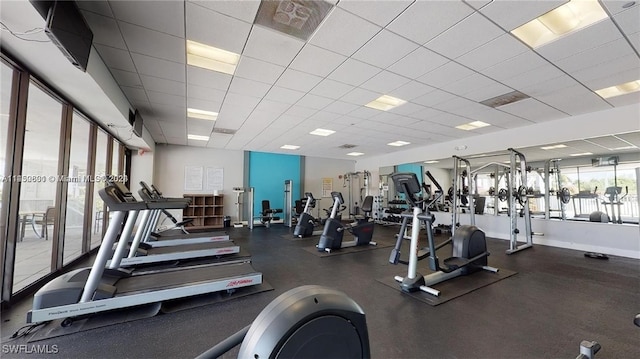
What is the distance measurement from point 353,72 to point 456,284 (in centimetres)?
294

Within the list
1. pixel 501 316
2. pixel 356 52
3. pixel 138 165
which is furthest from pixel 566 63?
pixel 138 165

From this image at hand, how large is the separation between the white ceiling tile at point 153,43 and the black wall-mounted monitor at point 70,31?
0.30 meters

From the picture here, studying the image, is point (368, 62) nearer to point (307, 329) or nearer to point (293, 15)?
point (293, 15)

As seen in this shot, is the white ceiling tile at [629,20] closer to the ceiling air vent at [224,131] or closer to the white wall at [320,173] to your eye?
the ceiling air vent at [224,131]

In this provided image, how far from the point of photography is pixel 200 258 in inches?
158

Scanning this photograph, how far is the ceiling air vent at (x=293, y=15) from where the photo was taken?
2.01 m

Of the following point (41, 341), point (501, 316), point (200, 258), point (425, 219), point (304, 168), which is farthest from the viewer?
point (304, 168)

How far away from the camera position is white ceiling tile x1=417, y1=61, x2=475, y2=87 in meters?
3.00

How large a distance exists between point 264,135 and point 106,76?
3.69 m

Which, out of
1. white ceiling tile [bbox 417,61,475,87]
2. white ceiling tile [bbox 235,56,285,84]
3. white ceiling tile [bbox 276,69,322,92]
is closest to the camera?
white ceiling tile [bbox 235,56,285,84]

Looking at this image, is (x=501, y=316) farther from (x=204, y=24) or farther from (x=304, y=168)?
(x=304, y=168)

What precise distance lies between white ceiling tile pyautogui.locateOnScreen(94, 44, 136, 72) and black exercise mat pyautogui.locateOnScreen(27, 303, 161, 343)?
265 cm

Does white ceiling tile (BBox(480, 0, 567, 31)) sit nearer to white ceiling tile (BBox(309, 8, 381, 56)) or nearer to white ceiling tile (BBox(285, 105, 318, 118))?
white ceiling tile (BBox(309, 8, 381, 56))

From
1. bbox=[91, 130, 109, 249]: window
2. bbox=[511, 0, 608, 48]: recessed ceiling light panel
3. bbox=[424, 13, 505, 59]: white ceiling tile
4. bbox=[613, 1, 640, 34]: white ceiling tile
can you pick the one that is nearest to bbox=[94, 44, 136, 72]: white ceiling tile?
bbox=[91, 130, 109, 249]: window
